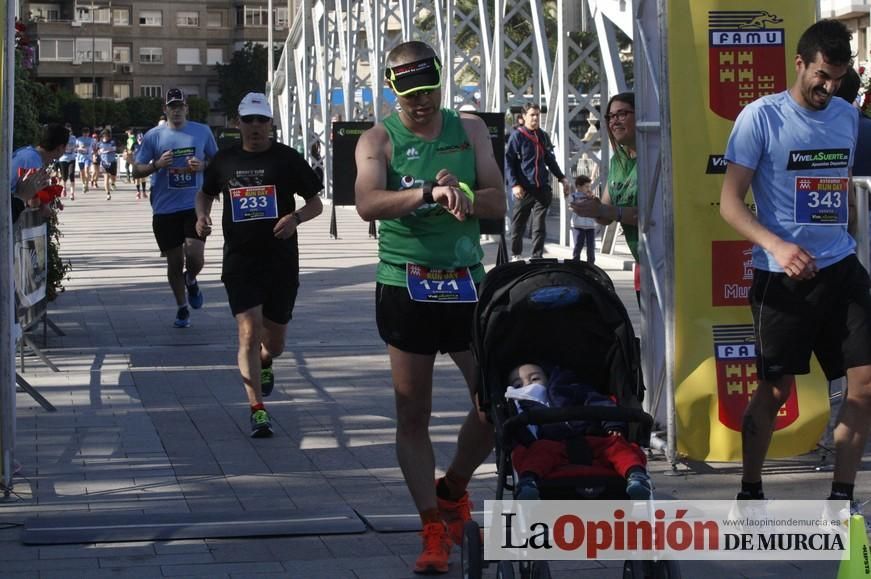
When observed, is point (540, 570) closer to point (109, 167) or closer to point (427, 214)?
point (427, 214)

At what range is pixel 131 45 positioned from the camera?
12600 cm

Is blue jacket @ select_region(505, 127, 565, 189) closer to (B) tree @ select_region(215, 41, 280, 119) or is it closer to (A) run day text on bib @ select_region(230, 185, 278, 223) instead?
(A) run day text on bib @ select_region(230, 185, 278, 223)

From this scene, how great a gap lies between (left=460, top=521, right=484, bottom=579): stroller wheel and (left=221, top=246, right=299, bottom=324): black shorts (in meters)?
3.95

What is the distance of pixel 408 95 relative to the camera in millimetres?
6098

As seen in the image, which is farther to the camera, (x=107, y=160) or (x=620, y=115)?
(x=107, y=160)

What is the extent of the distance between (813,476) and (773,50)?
221cm

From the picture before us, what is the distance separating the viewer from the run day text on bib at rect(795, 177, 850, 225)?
6445 mm

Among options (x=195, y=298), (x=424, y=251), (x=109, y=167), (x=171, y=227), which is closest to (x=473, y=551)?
(x=424, y=251)

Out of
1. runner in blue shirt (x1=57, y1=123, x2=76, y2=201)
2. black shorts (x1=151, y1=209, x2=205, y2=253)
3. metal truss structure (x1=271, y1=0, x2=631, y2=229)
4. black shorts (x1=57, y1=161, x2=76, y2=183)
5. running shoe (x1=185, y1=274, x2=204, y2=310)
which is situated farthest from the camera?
black shorts (x1=57, y1=161, x2=76, y2=183)

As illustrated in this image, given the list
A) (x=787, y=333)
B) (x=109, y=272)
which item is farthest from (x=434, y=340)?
(x=109, y=272)

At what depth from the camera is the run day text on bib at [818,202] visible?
21.1 feet

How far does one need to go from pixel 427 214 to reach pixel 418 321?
0.44 m

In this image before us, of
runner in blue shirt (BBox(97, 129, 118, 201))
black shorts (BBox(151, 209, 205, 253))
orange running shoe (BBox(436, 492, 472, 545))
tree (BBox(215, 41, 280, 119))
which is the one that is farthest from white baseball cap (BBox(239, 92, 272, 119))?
tree (BBox(215, 41, 280, 119))

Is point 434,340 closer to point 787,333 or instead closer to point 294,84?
point 787,333
